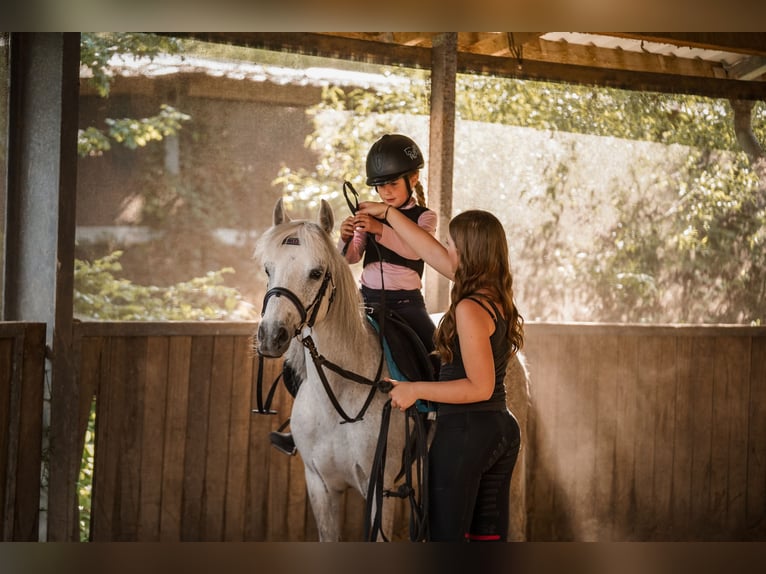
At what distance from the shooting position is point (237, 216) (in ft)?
13.8

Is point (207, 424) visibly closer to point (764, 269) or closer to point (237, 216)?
point (237, 216)

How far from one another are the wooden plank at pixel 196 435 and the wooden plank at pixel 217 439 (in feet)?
0.07

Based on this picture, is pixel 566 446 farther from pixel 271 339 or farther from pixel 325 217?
pixel 271 339

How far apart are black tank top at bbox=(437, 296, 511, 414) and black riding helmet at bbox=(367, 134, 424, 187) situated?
38.9 inches

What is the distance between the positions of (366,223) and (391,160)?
1.61ft

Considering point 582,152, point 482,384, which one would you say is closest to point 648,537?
point 582,152

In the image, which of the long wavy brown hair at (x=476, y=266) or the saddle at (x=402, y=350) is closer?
the long wavy brown hair at (x=476, y=266)

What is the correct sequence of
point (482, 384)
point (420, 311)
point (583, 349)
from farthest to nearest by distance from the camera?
point (583, 349), point (420, 311), point (482, 384)

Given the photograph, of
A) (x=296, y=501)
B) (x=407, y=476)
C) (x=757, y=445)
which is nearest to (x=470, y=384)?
(x=407, y=476)

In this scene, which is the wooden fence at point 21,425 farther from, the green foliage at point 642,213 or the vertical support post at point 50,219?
the green foliage at point 642,213

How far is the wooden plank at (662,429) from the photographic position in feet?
15.9

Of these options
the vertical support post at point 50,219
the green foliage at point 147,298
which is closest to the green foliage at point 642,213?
the green foliage at point 147,298

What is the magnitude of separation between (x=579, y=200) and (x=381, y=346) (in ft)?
7.74

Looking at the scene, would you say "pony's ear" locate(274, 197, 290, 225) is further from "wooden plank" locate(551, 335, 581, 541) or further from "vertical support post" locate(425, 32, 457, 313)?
"wooden plank" locate(551, 335, 581, 541)
